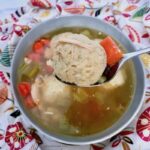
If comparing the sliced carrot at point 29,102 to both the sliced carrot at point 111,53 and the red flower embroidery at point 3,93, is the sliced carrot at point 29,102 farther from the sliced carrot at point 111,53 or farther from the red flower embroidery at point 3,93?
the sliced carrot at point 111,53

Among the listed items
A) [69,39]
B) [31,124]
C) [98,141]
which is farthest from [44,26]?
[98,141]

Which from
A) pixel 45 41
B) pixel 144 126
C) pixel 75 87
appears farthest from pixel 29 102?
pixel 144 126

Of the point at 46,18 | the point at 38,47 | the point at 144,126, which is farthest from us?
the point at 46,18

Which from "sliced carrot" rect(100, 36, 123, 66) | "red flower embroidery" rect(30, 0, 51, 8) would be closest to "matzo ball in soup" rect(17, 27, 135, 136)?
"sliced carrot" rect(100, 36, 123, 66)

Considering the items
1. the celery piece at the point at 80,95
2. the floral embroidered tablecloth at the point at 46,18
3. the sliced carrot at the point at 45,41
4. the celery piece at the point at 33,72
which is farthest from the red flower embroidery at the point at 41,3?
the celery piece at the point at 80,95

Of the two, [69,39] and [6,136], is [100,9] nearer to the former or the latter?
[69,39]

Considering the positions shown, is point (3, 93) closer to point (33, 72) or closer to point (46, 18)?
point (33, 72)
